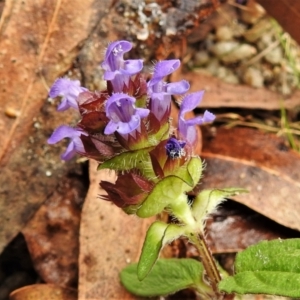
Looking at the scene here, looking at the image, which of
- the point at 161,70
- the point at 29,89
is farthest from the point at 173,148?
the point at 29,89

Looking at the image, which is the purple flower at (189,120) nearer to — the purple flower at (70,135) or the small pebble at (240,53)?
the purple flower at (70,135)

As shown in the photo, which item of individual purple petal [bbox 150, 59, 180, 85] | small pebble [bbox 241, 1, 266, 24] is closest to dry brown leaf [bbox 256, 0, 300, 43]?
small pebble [bbox 241, 1, 266, 24]

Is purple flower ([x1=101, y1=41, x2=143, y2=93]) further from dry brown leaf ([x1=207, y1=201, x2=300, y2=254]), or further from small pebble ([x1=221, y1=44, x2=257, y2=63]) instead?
small pebble ([x1=221, y1=44, x2=257, y2=63])

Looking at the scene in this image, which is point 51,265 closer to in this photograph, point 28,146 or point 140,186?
point 28,146

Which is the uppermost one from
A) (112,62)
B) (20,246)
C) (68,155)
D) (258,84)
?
(112,62)

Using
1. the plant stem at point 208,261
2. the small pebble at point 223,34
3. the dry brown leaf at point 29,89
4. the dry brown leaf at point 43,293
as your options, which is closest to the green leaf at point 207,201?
the plant stem at point 208,261

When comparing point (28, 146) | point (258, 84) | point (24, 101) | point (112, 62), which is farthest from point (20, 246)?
point (258, 84)
